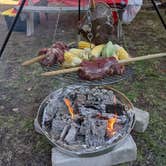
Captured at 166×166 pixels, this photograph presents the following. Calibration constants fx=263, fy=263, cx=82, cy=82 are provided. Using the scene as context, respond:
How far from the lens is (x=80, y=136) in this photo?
6.22 feet

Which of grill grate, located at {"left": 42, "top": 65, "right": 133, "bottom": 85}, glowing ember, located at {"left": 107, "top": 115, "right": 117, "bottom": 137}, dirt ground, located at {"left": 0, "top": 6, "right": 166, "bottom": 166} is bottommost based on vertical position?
dirt ground, located at {"left": 0, "top": 6, "right": 166, "bottom": 166}

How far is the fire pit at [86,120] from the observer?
179 centimetres

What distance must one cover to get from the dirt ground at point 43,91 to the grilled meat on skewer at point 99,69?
2.88ft

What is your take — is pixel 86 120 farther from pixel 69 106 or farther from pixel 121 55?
pixel 121 55

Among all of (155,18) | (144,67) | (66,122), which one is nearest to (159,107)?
(144,67)

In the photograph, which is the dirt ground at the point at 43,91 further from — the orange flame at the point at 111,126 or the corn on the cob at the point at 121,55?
the corn on the cob at the point at 121,55

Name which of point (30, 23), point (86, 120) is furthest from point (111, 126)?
point (30, 23)

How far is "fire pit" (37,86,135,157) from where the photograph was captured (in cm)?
179

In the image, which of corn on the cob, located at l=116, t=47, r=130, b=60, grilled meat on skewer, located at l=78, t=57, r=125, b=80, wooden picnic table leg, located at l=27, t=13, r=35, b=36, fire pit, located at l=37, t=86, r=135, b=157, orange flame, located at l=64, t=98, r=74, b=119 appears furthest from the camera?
wooden picnic table leg, located at l=27, t=13, r=35, b=36

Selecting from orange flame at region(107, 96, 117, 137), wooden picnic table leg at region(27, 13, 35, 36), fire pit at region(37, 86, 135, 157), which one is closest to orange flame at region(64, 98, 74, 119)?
fire pit at region(37, 86, 135, 157)

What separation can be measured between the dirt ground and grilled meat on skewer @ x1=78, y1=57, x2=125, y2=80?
878 mm

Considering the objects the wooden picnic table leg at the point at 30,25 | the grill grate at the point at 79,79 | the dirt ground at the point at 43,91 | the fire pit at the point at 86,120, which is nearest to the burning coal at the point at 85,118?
the fire pit at the point at 86,120

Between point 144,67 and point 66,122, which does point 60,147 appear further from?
point 144,67

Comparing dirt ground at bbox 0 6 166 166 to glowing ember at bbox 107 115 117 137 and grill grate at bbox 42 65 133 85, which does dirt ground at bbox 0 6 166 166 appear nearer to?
glowing ember at bbox 107 115 117 137
